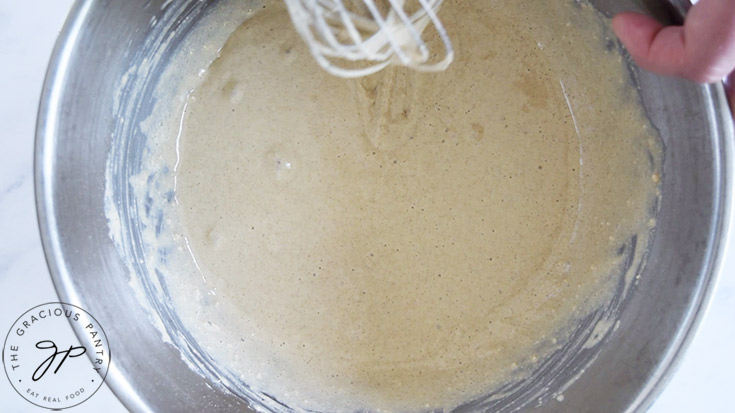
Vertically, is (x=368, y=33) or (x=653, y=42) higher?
(x=368, y=33)

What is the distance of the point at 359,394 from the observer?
4.80 ft

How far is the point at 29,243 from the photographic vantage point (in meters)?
1.41

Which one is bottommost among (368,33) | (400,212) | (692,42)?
(400,212)

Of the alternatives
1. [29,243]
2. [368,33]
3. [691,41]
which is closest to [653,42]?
[691,41]

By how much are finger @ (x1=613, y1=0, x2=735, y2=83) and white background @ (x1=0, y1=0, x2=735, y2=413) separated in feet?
1.76

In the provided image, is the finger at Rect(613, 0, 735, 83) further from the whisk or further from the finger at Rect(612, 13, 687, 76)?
the whisk

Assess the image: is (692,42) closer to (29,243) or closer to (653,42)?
(653,42)

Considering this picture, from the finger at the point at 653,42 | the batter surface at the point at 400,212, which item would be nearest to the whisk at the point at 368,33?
the batter surface at the point at 400,212

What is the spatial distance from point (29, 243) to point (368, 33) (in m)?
0.89

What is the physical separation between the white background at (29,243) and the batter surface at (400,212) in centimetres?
26

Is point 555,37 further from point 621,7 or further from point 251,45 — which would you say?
point 251,45

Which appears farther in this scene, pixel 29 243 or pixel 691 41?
pixel 29 243

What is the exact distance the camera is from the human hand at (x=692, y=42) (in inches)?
40.6

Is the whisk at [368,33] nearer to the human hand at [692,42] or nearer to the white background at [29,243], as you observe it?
the human hand at [692,42]
